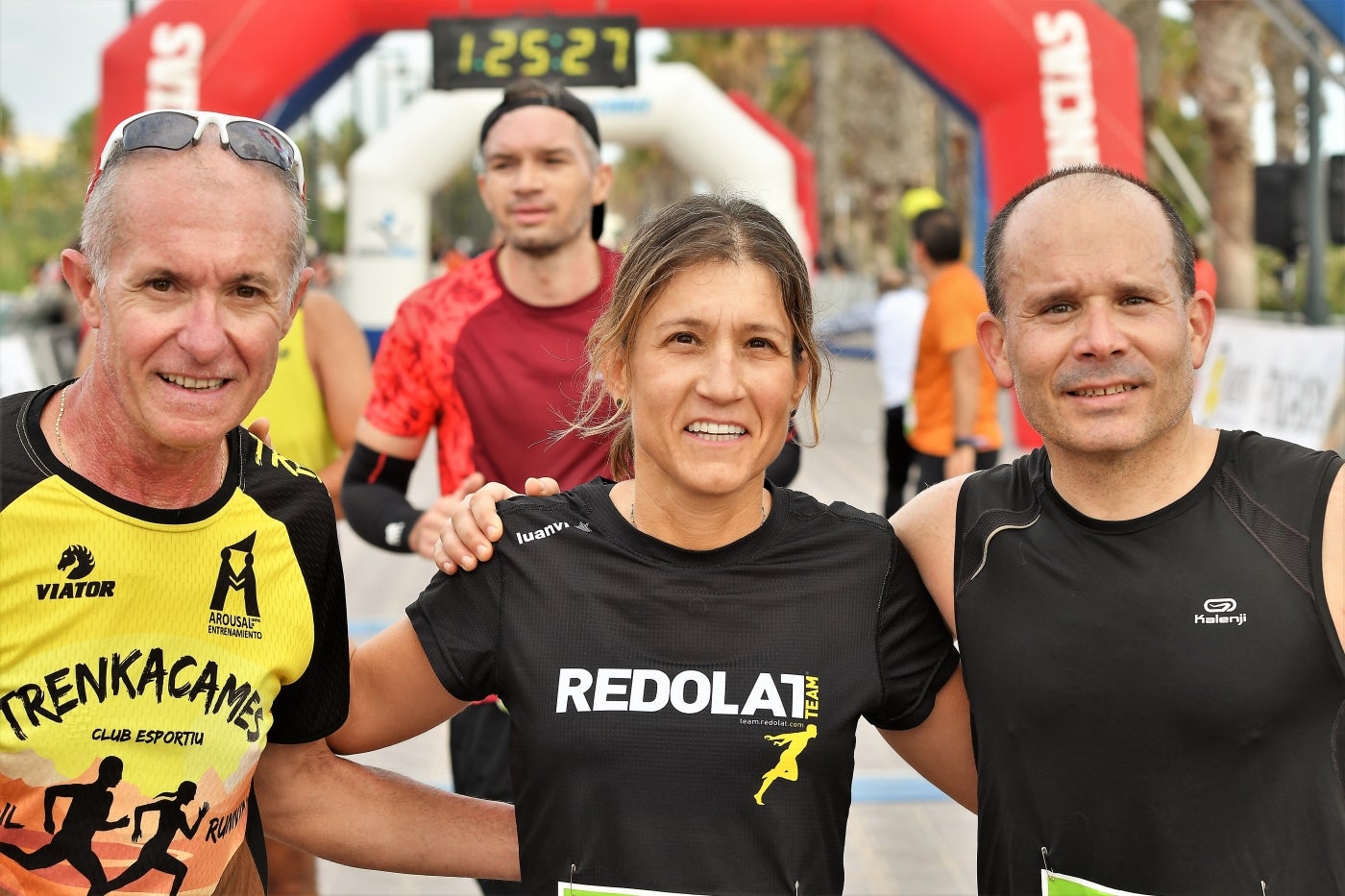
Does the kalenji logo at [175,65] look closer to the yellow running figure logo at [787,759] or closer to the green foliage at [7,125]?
the yellow running figure logo at [787,759]

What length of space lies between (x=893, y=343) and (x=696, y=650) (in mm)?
7057

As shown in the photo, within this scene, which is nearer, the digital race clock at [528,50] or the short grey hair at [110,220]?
the short grey hair at [110,220]

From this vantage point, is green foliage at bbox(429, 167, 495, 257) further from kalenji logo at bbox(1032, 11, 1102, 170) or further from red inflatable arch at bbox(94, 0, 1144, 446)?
kalenji logo at bbox(1032, 11, 1102, 170)

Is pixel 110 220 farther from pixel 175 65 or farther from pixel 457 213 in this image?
pixel 457 213

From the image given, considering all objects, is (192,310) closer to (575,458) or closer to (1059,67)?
(575,458)

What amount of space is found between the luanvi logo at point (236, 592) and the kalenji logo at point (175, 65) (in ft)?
31.6

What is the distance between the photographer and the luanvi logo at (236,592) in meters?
1.87

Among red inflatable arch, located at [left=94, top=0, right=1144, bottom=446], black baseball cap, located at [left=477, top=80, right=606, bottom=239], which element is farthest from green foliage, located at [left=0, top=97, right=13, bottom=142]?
black baseball cap, located at [left=477, top=80, right=606, bottom=239]

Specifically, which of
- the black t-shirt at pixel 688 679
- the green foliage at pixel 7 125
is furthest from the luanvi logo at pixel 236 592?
the green foliage at pixel 7 125

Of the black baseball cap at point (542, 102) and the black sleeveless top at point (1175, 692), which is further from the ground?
the black baseball cap at point (542, 102)

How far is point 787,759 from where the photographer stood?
1.90 meters

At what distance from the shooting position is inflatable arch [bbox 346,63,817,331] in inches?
709

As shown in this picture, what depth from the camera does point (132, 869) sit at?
5.98ft

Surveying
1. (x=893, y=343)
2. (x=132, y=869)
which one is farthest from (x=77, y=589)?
(x=893, y=343)
